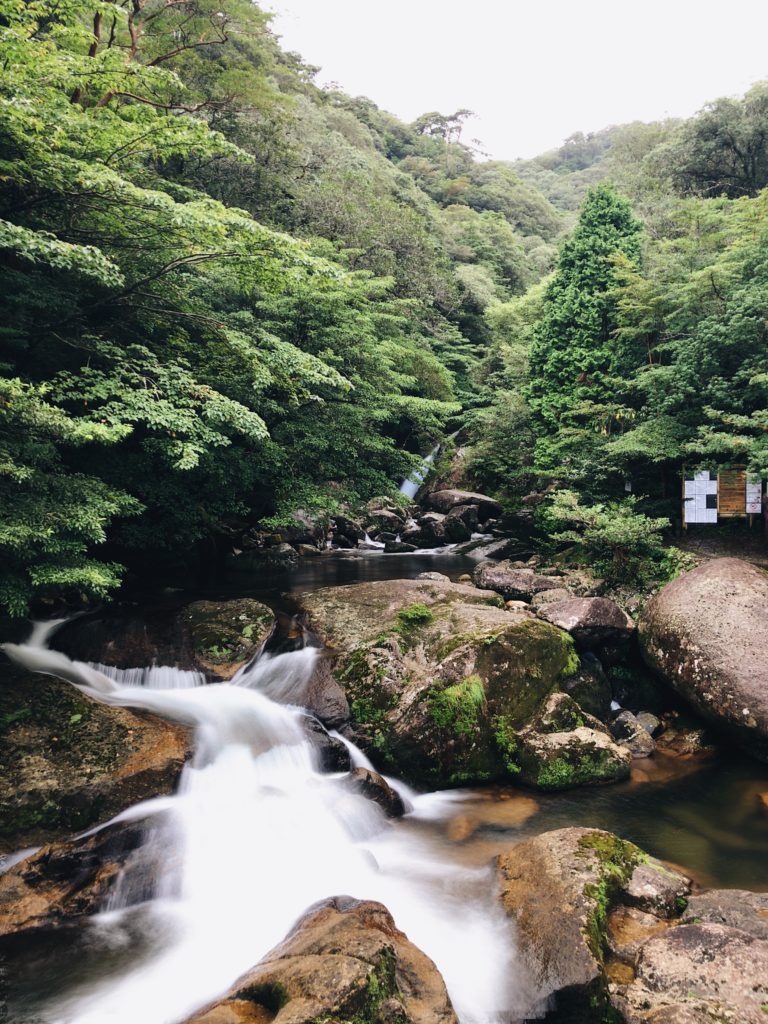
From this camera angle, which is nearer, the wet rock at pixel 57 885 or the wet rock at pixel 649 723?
the wet rock at pixel 57 885

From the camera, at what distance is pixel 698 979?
3.41 meters

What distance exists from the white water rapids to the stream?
0.05ft

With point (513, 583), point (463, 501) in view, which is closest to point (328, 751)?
point (513, 583)

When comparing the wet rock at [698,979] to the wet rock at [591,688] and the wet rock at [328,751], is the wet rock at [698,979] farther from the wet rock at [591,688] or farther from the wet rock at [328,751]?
the wet rock at [591,688]

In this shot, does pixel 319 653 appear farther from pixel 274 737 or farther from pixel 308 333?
pixel 308 333

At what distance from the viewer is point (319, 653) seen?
8.10 meters

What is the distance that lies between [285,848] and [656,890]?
3.48 metres

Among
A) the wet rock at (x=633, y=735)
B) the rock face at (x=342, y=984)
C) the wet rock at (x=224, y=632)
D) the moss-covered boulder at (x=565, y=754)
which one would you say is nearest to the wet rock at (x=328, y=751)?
the wet rock at (x=224, y=632)

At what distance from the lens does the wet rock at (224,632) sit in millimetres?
7992

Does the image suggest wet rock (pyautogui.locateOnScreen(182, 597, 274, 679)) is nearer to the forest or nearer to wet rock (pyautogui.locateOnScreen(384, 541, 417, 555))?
the forest

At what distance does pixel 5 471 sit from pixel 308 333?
7809 millimetres

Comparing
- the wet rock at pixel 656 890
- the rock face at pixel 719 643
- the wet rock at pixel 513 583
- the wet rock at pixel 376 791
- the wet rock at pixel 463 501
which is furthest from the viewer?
the wet rock at pixel 463 501

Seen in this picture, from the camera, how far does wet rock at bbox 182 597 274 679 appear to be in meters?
7.99

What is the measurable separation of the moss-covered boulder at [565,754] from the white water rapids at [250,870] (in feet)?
3.55
